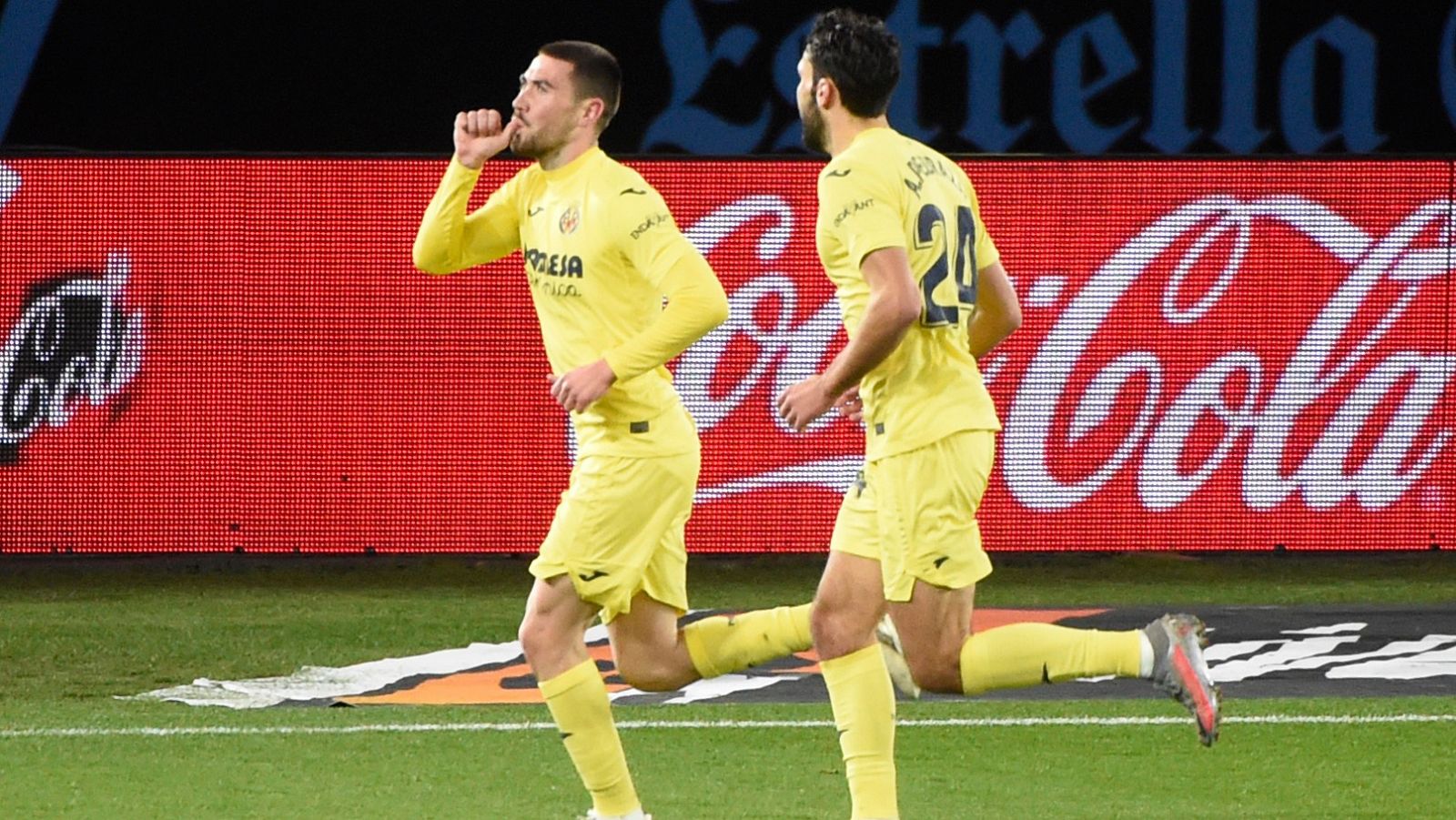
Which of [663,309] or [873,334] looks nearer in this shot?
[873,334]

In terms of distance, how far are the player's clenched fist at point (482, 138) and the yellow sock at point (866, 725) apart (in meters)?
1.44

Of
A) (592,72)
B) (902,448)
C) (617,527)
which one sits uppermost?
(592,72)

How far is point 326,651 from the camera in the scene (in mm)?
8719

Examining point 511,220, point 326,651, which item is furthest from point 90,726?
point 511,220

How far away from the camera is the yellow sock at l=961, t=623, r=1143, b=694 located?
5.08 meters

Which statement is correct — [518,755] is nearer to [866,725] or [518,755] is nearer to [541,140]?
[866,725]

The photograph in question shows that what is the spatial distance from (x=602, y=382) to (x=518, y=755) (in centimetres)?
186

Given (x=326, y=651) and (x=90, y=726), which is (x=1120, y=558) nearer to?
(x=326, y=651)

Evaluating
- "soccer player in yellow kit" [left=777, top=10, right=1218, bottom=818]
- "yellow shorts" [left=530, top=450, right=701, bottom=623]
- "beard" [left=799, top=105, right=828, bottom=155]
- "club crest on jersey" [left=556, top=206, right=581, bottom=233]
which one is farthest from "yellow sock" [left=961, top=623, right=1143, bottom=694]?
"club crest on jersey" [left=556, top=206, right=581, bottom=233]

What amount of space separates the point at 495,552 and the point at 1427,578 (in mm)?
4225

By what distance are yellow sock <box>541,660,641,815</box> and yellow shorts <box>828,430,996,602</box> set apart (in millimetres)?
737

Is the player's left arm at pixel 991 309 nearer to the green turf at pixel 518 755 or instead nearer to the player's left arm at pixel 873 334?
the player's left arm at pixel 873 334

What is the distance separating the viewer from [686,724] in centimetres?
718

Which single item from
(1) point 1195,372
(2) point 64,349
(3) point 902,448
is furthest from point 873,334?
(2) point 64,349
